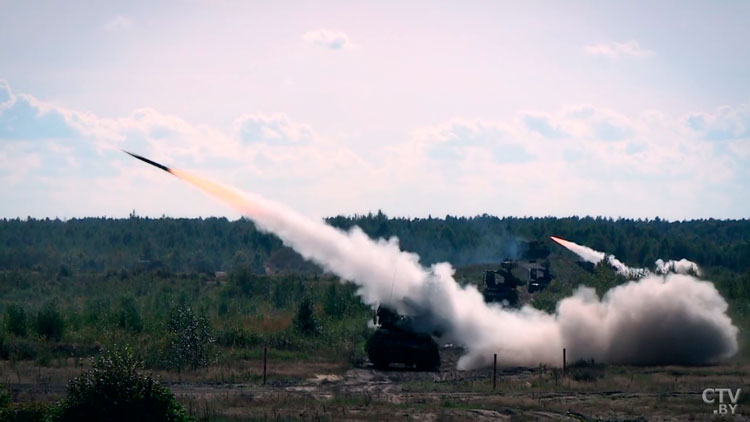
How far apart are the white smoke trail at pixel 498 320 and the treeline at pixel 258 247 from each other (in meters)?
58.2

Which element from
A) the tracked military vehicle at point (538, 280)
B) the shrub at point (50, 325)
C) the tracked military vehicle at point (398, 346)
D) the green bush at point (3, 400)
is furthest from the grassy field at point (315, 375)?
the tracked military vehicle at point (538, 280)

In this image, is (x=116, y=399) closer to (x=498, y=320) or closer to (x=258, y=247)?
(x=498, y=320)

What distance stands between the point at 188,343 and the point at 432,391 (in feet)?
41.9

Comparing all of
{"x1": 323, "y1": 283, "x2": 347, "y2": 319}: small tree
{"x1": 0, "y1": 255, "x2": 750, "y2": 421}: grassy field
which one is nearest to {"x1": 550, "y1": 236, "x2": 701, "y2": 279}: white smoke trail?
{"x1": 0, "y1": 255, "x2": 750, "y2": 421}: grassy field

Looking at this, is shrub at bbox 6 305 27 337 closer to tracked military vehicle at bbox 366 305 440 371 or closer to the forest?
the forest

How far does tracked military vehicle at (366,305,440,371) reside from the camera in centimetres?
4331

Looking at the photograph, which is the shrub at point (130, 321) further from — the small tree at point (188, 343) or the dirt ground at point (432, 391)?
the dirt ground at point (432, 391)

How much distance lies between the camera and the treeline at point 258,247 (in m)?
121

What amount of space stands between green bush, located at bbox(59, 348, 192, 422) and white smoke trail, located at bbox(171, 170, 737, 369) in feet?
62.4

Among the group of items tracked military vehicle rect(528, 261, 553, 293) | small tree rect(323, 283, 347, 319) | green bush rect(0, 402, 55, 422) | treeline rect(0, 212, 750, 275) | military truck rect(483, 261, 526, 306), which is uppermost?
treeline rect(0, 212, 750, 275)

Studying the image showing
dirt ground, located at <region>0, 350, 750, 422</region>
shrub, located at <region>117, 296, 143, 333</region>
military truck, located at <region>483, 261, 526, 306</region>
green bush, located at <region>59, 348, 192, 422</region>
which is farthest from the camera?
military truck, located at <region>483, 261, 526, 306</region>

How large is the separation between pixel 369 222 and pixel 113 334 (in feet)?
371

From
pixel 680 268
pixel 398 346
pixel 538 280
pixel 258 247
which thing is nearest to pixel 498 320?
pixel 398 346

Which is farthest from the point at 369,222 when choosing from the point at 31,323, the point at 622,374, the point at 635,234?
the point at 622,374
